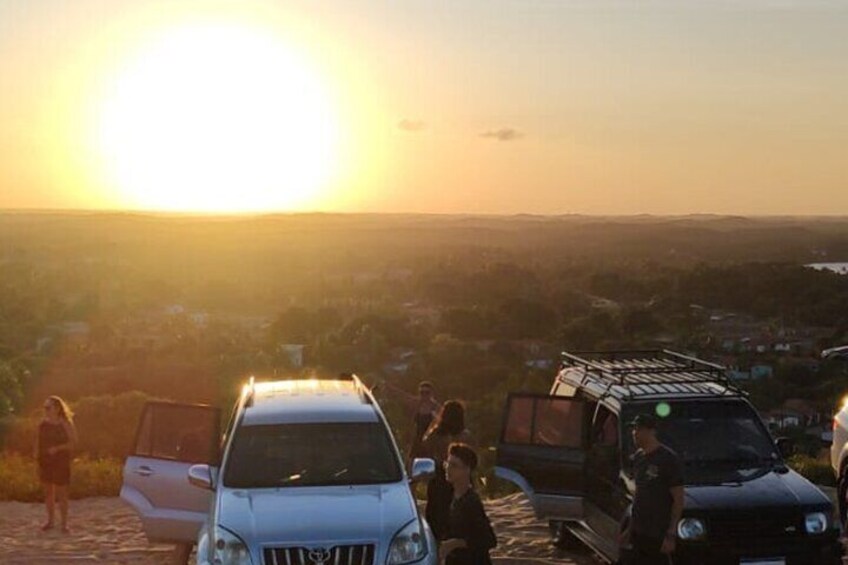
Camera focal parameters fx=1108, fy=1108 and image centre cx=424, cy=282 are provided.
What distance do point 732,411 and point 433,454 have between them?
8.92ft

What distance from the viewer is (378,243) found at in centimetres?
13988

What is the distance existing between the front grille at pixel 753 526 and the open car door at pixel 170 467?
428 centimetres

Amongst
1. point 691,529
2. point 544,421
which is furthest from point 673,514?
point 544,421

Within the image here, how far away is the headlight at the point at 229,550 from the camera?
7707 millimetres

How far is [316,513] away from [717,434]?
148 inches

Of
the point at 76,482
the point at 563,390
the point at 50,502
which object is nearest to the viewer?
the point at 563,390

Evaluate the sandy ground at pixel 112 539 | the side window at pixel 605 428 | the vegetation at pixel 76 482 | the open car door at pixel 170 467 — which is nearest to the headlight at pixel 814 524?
the side window at pixel 605 428

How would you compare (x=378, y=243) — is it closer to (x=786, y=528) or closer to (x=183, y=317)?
(x=183, y=317)

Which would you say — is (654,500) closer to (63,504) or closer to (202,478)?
(202,478)

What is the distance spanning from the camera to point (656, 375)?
35.4ft

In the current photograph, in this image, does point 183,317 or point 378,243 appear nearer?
point 183,317

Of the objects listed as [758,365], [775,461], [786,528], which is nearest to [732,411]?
[775,461]

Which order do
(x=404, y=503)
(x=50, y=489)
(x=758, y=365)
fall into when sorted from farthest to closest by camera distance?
(x=758, y=365)
(x=50, y=489)
(x=404, y=503)

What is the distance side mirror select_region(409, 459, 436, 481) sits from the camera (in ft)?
28.8
